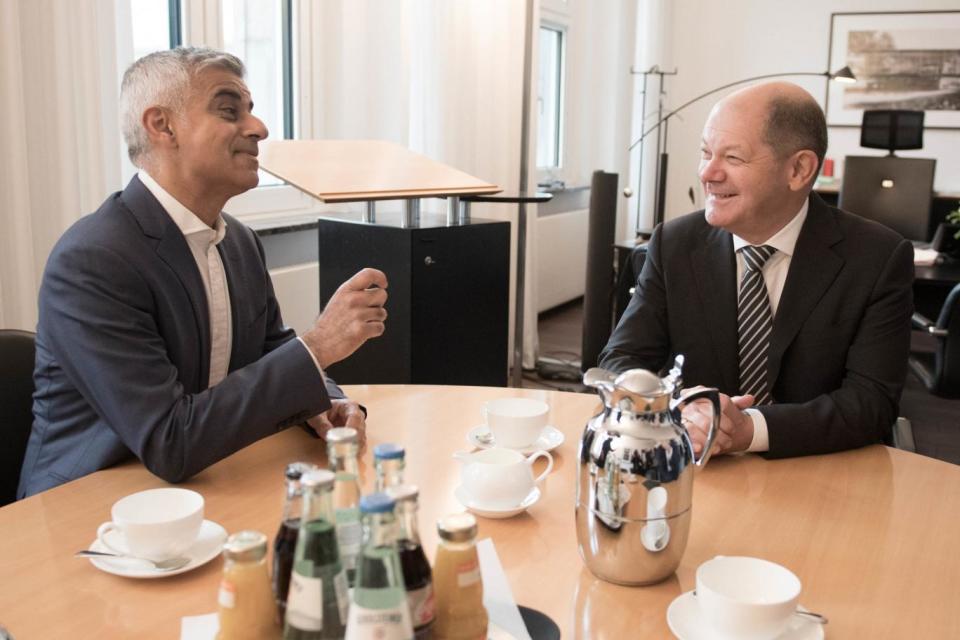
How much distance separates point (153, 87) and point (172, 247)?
1.07ft

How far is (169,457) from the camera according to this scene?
139cm

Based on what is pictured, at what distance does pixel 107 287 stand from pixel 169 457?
0.30 m

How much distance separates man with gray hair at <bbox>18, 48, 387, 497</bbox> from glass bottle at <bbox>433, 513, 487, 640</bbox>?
2.38 ft

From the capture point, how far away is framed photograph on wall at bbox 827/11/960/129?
6.86 metres

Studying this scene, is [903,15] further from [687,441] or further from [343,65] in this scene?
[687,441]

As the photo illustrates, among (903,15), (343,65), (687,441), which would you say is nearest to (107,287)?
(687,441)

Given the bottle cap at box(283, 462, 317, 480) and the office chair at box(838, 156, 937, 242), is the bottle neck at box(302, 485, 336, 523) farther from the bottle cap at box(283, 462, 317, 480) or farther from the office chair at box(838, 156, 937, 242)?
the office chair at box(838, 156, 937, 242)

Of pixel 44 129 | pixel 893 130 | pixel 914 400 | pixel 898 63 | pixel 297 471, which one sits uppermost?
pixel 898 63

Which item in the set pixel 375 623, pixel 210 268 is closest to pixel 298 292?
pixel 210 268

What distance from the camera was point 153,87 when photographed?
5.60 feet

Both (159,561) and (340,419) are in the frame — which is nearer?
(159,561)

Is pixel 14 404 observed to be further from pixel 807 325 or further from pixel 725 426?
pixel 807 325

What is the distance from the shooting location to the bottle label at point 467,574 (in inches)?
31.1

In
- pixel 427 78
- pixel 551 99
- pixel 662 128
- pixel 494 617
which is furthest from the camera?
pixel 662 128
